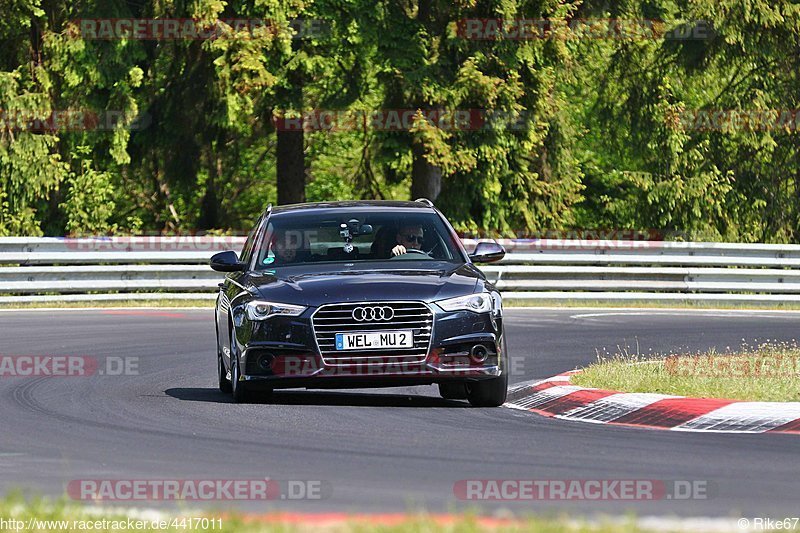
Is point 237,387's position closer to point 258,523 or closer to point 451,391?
point 451,391

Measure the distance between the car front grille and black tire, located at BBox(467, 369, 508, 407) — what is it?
706 mm

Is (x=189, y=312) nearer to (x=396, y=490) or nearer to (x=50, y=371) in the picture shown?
(x=50, y=371)

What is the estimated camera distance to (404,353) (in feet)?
37.7

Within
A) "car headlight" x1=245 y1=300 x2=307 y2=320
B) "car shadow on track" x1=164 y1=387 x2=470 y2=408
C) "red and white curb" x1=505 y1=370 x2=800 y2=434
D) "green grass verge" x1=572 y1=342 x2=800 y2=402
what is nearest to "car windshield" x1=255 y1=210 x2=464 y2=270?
"car headlight" x1=245 y1=300 x2=307 y2=320

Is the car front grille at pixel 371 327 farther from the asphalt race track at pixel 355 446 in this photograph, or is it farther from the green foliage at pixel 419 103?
the green foliage at pixel 419 103

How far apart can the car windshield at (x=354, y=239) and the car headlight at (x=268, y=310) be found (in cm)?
96

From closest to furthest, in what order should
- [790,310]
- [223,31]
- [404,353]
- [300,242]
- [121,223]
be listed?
[404,353], [300,242], [790,310], [223,31], [121,223]

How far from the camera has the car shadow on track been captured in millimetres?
12234

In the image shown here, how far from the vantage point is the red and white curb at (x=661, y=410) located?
34.7 feet

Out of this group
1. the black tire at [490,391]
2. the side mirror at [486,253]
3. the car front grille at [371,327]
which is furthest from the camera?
the side mirror at [486,253]

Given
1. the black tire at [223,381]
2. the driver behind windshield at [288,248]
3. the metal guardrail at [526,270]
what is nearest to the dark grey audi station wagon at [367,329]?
the driver behind windshield at [288,248]

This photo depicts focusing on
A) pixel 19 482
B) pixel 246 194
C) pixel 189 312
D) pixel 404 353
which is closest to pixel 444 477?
pixel 19 482

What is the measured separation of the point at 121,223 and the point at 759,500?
1384 inches

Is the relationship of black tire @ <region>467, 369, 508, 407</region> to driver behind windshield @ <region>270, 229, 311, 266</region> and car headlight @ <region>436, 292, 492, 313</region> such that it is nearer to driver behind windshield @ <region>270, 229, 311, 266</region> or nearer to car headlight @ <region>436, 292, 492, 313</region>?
car headlight @ <region>436, 292, 492, 313</region>
